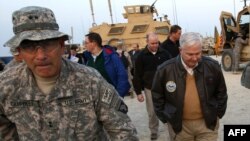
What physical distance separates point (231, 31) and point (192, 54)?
14191mm

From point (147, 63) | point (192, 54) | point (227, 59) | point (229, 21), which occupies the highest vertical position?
point (192, 54)

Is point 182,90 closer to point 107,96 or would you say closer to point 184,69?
point 184,69

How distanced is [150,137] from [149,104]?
0.54 meters

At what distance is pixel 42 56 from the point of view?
1812 millimetres

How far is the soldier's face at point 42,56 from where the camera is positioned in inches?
71.9

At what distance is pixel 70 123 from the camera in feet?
6.30

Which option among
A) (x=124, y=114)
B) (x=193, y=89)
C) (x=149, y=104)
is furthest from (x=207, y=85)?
(x=149, y=104)

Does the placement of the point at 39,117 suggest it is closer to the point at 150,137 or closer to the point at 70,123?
the point at 70,123

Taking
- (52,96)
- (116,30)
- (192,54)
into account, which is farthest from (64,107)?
(116,30)

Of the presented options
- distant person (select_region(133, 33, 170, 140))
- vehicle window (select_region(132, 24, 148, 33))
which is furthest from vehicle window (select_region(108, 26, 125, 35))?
distant person (select_region(133, 33, 170, 140))

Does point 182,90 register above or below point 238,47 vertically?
above

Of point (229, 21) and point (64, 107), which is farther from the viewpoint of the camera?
point (229, 21)

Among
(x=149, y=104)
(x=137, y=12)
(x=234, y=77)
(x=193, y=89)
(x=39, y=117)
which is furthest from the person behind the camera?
(x=137, y=12)

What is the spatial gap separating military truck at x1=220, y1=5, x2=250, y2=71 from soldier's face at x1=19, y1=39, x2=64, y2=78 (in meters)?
14.8
